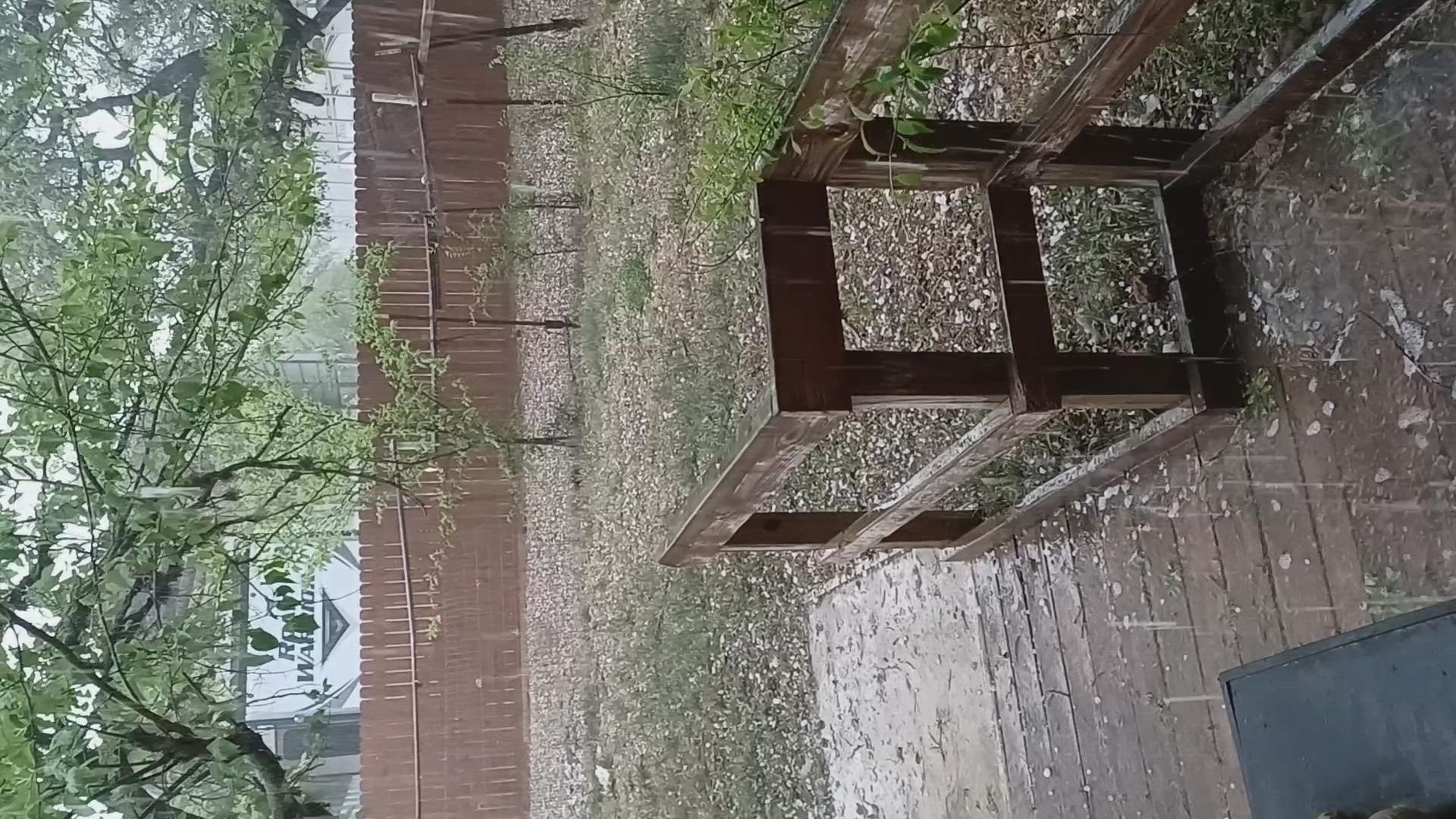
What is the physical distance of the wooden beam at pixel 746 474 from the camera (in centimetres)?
162

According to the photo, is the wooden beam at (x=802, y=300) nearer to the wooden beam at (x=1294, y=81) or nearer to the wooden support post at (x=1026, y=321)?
the wooden support post at (x=1026, y=321)

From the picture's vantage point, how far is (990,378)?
166 cm

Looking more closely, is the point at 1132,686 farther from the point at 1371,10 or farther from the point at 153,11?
the point at 153,11

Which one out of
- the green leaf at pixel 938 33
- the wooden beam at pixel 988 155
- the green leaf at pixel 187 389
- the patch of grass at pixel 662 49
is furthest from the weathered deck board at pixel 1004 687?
the patch of grass at pixel 662 49

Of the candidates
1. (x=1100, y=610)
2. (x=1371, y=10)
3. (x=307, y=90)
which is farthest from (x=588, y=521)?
(x=1371, y=10)

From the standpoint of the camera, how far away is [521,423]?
5.68 meters

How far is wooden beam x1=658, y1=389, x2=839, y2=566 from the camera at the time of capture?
1616mm

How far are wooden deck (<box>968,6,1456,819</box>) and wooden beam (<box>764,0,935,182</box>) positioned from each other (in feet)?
2.21

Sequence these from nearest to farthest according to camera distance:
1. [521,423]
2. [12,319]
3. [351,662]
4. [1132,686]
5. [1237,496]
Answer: [1237,496] < [1132,686] < [12,319] < [351,662] < [521,423]

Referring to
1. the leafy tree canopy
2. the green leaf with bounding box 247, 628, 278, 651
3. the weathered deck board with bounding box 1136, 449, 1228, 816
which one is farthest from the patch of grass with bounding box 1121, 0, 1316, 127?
the green leaf with bounding box 247, 628, 278, 651

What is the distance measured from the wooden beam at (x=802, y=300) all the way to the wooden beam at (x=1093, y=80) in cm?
34

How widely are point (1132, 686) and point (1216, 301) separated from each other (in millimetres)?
706

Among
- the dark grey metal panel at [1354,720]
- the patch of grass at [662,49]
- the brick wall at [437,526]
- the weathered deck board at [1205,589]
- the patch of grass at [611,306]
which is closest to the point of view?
the dark grey metal panel at [1354,720]

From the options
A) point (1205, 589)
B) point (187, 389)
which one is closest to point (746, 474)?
point (1205, 589)
